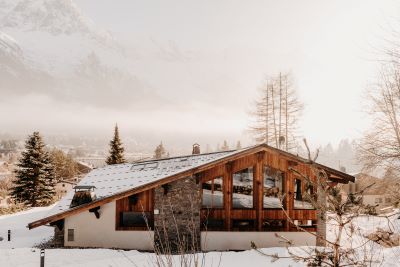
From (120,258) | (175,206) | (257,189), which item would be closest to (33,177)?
(175,206)

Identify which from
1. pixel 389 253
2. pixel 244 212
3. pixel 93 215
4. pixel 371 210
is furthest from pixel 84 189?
pixel 371 210

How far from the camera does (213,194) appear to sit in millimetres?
15219

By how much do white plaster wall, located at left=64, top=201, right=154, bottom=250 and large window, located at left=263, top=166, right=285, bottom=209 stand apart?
5.27 meters

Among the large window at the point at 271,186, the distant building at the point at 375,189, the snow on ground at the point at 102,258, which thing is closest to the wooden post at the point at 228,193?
the large window at the point at 271,186

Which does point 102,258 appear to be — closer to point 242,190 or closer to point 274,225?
point 242,190

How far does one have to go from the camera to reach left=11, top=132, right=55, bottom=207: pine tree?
118 feet

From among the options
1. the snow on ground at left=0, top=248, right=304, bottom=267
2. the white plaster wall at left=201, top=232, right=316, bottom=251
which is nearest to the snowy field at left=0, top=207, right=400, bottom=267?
the snow on ground at left=0, top=248, right=304, bottom=267

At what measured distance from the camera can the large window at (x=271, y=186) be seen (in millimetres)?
15516

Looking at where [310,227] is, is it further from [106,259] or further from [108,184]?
[108,184]

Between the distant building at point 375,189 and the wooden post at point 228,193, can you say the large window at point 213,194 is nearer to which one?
the wooden post at point 228,193

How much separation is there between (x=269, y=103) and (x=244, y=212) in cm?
1777

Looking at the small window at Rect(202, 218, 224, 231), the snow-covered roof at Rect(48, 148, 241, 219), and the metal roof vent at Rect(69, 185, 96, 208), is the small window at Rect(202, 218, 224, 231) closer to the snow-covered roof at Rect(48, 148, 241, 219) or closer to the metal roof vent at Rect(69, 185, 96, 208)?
the snow-covered roof at Rect(48, 148, 241, 219)

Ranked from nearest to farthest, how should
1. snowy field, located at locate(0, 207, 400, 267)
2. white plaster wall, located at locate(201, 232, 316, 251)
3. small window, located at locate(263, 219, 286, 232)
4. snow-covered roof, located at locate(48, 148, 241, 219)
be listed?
1. snowy field, located at locate(0, 207, 400, 267)
2. white plaster wall, located at locate(201, 232, 316, 251)
3. small window, located at locate(263, 219, 286, 232)
4. snow-covered roof, located at locate(48, 148, 241, 219)

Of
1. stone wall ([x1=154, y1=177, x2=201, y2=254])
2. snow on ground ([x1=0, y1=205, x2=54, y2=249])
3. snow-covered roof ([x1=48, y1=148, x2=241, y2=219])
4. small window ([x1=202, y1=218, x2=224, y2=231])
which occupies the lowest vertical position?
snow on ground ([x1=0, y1=205, x2=54, y2=249])
